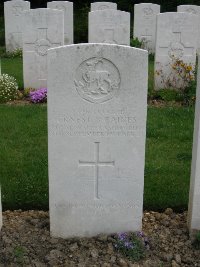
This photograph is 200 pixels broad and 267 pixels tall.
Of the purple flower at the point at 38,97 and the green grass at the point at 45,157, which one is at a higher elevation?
the purple flower at the point at 38,97

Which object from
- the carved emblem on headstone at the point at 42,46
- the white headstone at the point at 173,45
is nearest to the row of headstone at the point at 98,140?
the white headstone at the point at 173,45

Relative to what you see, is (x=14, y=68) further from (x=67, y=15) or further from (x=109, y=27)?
(x=67, y=15)

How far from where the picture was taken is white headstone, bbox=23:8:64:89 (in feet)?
28.8

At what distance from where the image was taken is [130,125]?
3.84 meters

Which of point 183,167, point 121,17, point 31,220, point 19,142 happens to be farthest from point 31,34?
point 31,220

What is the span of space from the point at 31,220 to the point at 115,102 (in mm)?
1405

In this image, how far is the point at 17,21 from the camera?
590 inches

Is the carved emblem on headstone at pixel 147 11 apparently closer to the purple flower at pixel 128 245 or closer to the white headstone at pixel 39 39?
the white headstone at pixel 39 39

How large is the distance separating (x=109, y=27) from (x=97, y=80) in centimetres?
636

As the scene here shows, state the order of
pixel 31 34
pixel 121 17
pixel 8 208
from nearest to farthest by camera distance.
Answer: pixel 8 208, pixel 31 34, pixel 121 17

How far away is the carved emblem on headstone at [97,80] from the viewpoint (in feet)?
12.3

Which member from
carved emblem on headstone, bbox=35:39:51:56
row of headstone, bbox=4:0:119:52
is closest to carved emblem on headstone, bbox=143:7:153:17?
row of headstone, bbox=4:0:119:52

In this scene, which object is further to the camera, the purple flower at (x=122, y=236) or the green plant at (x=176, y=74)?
the green plant at (x=176, y=74)

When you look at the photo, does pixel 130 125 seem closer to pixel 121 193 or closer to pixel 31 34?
pixel 121 193
